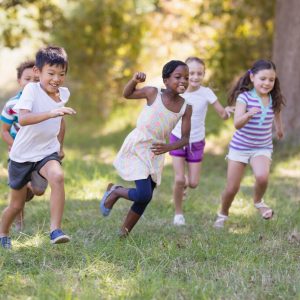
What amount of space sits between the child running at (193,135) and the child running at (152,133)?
3.83 ft

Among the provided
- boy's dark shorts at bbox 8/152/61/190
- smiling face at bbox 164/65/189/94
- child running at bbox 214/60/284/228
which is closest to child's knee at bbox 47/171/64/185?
boy's dark shorts at bbox 8/152/61/190

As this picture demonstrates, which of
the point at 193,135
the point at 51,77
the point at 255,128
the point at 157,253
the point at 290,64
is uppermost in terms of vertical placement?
the point at 290,64

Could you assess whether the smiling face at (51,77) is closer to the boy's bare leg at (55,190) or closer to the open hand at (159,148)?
the boy's bare leg at (55,190)

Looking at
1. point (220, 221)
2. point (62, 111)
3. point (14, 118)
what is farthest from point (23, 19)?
point (62, 111)

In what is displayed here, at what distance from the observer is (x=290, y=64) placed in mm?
11805

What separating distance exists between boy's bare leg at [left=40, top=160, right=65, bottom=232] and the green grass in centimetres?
26

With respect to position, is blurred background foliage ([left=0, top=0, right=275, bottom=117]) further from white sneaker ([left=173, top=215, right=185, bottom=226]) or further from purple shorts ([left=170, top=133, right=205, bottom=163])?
white sneaker ([left=173, top=215, right=185, bottom=226])

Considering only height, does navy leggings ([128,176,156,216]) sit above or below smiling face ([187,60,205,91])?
below

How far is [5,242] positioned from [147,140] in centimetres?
140

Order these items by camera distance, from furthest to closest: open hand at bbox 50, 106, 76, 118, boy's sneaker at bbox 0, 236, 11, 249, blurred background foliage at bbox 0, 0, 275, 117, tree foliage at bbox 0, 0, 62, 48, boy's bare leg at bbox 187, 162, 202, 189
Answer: blurred background foliage at bbox 0, 0, 275, 117, tree foliage at bbox 0, 0, 62, 48, boy's bare leg at bbox 187, 162, 202, 189, boy's sneaker at bbox 0, 236, 11, 249, open hand at bbox 50, 106, 76, 118

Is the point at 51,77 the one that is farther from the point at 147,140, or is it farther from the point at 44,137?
the point at 147,140

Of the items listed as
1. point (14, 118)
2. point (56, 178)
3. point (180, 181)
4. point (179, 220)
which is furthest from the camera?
point (180, 181)

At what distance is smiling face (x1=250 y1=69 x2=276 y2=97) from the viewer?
6160 millimetres

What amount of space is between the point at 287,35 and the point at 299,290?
8328mm
